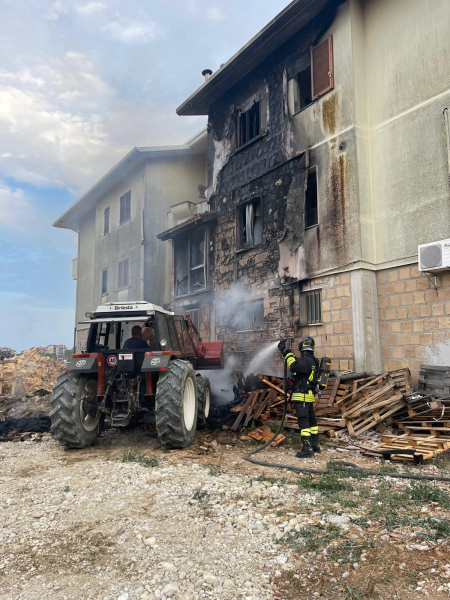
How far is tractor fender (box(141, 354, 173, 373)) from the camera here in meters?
6.86

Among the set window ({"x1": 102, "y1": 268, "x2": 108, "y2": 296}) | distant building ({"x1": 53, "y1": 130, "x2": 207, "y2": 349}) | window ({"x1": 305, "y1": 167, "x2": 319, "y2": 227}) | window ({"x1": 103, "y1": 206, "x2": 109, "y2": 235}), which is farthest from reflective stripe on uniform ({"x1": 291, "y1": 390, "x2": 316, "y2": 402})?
window ({"x1": 103, "y1": 206, "x2": 109, "y2": 235})

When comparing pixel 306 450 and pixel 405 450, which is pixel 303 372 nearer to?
pixel 306 450

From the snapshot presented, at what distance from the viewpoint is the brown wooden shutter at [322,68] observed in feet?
39.3

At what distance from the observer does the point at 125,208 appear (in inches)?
894

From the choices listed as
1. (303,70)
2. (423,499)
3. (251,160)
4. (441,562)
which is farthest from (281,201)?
(441,562)

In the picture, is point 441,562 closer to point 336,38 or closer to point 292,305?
point 292,305

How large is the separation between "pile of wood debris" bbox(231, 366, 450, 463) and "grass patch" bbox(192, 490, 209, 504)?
3.11m

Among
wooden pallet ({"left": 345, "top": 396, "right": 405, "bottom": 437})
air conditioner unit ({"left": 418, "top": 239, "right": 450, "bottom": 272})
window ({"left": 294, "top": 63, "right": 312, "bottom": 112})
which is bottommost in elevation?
wooden pallet ({"left": 345, "top": 396, "right": 405, "bottom": 437})

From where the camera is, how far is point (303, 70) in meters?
13.2

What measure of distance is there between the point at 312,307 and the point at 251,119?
23.5 feet

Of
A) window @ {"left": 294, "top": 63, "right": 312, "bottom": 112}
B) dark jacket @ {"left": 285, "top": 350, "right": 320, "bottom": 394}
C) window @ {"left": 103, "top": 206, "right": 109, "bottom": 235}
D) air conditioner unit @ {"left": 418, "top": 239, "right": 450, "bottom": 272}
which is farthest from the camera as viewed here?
window @ {"left": 103, "top": 206, "right": 109, "bottom": 235}

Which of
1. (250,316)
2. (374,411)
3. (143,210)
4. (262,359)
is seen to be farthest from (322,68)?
(143,210)

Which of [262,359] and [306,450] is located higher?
[262,359]

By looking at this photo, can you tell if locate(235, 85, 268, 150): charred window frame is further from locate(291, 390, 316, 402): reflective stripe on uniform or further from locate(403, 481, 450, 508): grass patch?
locate(403, 481, 450, 508): grass patch
